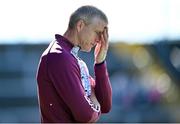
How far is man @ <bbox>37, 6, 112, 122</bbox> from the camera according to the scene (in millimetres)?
4543

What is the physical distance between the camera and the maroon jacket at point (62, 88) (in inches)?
179

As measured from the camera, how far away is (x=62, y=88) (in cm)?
454

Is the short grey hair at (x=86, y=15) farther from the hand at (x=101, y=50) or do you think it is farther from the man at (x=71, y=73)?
the hand at (x=101, y=50)

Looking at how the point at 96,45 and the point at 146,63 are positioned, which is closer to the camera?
the point at 96,45

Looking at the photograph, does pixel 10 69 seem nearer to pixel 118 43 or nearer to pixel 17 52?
pixel 17 52

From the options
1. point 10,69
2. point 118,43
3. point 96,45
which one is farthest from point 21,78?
point 96,45

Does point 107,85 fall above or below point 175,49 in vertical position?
above

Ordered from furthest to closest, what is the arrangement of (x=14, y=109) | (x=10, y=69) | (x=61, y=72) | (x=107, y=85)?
(x=10, y=69), (x=14, y=109), (x=107, y=85), (x=61, y=72)

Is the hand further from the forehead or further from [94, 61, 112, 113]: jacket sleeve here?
the forehead

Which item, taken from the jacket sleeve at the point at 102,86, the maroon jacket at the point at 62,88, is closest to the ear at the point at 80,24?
the maroon jacket at the point at 62,88

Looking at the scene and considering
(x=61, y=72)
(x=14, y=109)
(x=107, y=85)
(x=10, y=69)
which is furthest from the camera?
(x=10, y=69)

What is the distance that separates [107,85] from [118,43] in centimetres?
1599

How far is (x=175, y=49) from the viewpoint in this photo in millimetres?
20016

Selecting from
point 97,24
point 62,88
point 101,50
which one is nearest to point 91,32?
point 97,24
